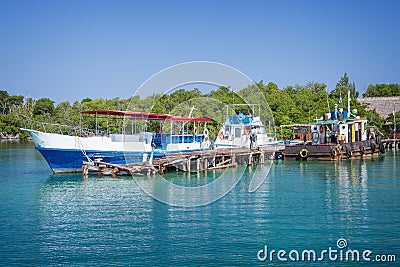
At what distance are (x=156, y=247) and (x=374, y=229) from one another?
7078 mm

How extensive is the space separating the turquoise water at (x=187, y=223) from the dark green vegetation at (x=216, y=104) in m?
4.95

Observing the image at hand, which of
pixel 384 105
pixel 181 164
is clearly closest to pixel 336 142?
pixel 181 164

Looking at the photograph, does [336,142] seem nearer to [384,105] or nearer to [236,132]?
[236,132]

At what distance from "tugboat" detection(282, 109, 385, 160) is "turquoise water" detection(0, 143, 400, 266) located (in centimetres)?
1251

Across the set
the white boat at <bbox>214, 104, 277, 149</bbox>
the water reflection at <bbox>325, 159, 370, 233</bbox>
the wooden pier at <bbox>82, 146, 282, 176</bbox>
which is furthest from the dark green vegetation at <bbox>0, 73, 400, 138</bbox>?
the water reflection at <bbox>325, 159, 370, 233</bbox>

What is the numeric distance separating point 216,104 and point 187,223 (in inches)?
876

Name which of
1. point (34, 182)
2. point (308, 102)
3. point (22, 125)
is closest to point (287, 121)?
point (308, 102)

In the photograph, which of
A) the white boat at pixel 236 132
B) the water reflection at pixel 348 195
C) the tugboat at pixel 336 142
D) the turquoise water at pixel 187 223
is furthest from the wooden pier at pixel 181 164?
the water reflection at pixel 348 195

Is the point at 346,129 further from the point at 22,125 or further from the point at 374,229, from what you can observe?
the point at 22,125

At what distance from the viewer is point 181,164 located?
30.3m

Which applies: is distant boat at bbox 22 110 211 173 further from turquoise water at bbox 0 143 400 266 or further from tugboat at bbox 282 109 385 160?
tugboat at bbox 282 109 385 160

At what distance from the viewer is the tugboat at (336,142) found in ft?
129

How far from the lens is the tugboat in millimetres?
39206

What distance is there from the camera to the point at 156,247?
14258mm
